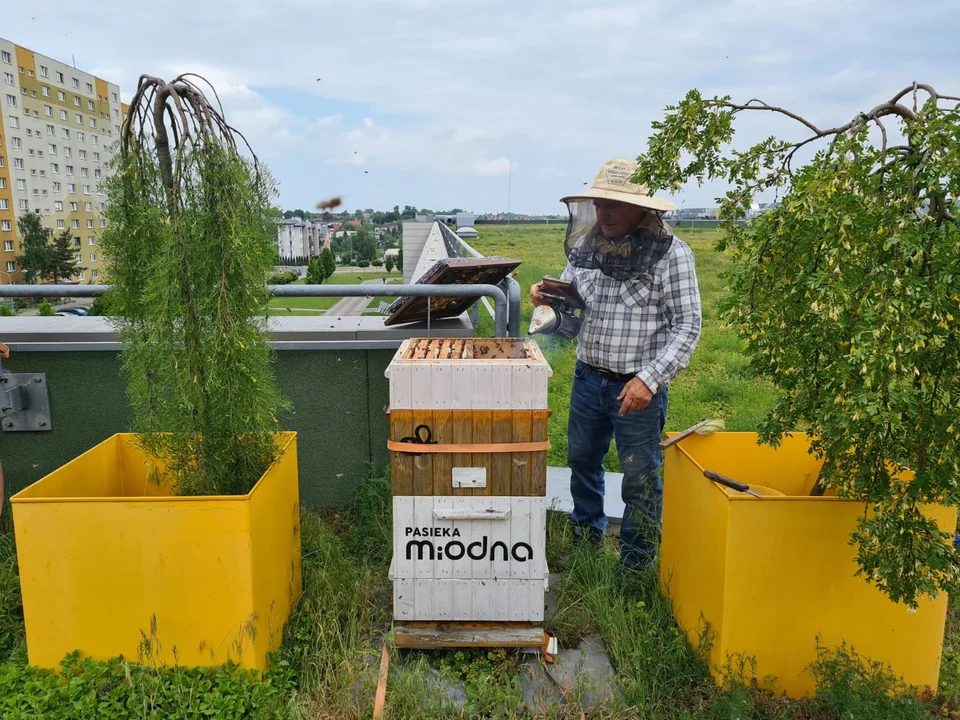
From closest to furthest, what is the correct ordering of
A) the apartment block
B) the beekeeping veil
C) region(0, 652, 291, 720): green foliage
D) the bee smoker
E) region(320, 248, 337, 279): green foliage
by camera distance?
1. region(0, 652, 291, 720): green foliage
2. the beekeeping veil
3. the bee smoker
4. region(320, 248, 337, 279): green foliage
5. the apartment block

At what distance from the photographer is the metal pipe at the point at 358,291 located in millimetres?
3744

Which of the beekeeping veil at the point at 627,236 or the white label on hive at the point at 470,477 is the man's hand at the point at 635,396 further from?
the white label on hive at the point at 470,477

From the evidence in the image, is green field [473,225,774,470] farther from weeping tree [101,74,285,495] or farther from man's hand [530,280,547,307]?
weeping tree [101,74,285,495]

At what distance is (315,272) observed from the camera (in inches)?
186

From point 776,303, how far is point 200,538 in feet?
7.86

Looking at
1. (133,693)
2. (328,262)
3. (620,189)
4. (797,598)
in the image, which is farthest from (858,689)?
(328,262)

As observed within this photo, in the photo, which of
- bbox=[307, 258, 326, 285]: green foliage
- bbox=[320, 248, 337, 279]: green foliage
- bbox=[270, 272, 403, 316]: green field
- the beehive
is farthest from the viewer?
bbox=[320, 248, 337, 279]: green foliage

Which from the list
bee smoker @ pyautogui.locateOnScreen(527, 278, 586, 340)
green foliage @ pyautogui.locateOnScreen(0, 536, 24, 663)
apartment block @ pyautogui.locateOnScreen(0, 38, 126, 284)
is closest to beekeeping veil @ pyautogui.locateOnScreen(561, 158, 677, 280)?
bee smoker @ pyautogui.locateOnScreen(527, 278, 586, 340)

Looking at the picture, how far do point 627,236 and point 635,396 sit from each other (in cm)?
88

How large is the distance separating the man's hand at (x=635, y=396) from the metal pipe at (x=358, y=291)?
958 mm

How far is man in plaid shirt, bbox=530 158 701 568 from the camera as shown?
3.46 meters

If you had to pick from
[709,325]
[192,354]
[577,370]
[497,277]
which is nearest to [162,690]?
[192,354]

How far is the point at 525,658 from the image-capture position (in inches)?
118

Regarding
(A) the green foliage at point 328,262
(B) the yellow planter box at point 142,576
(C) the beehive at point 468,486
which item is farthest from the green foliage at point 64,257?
(C) the beehive at point 468,486
